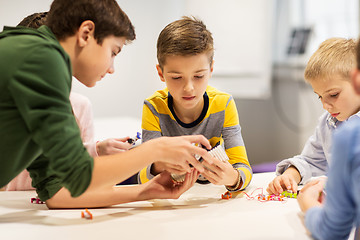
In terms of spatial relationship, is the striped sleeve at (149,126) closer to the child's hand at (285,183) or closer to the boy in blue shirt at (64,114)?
the boy in blue shirt at (64,114)

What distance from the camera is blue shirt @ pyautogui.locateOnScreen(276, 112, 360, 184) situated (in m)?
Answer: 1.33

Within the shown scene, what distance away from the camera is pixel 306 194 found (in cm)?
92

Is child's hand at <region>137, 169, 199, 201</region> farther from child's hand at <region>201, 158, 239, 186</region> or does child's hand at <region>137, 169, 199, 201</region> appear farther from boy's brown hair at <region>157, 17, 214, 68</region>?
boy's brown hair at <region>157, 17, 214, 68</region>

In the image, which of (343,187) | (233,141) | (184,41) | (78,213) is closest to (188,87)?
(184,41)

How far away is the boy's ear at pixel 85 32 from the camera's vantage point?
1012 millimetres

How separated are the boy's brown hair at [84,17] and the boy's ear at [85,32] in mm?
12

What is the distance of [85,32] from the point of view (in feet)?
3.34

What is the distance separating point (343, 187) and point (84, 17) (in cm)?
73

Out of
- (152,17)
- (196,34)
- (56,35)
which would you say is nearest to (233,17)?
(152,17)

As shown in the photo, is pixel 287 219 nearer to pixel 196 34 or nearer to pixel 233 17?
pixel 196 34

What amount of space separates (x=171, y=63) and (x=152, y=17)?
6.10 ft

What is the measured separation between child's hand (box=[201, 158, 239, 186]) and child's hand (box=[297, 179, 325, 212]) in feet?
0.79

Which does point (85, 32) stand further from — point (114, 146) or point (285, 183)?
point (285, 183)

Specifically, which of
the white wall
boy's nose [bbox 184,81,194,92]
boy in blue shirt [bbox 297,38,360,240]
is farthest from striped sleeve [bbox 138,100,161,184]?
the white wall
